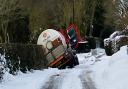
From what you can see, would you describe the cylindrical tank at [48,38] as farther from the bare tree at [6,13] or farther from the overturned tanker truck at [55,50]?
the bare tree at [6,13]

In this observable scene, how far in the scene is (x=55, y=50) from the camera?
3150 cm

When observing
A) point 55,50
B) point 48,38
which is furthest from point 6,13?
point 55,50

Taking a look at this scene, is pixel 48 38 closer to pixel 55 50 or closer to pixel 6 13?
pixel 55 50

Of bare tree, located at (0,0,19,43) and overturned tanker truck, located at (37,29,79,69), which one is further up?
bare tree, located at (0,0,19,43)

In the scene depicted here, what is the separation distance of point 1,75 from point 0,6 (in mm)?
22552

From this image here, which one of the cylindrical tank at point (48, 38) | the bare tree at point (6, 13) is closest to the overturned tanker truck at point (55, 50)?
the cylindrical tank at point (48, 38)

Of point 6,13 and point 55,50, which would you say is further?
point 6,13

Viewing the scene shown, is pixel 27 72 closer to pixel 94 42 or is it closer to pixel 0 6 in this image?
pixel 0 6

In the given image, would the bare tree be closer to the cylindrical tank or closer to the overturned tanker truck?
the cylindrical tank

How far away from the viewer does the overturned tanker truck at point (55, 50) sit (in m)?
31.4

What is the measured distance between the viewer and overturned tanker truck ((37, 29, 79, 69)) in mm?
31375

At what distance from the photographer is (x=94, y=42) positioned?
6431 centimetres

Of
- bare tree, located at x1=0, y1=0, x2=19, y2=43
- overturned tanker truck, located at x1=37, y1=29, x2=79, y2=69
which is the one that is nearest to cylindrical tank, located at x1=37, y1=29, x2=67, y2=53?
overturned tanker truck, located at x1=37, y1=29, x2=79, y2=69

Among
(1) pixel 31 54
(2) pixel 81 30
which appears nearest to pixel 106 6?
(2) pixel 81 30
